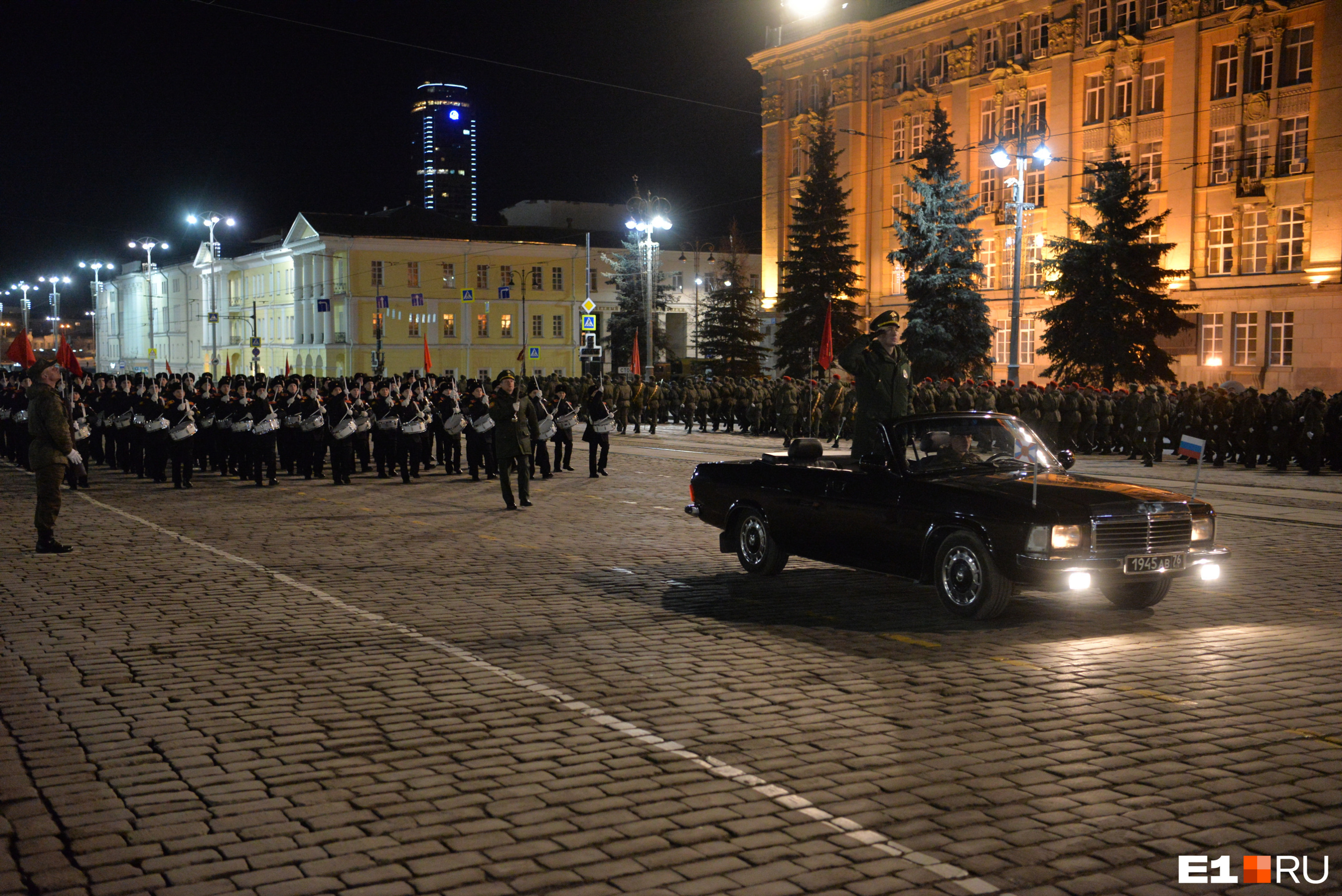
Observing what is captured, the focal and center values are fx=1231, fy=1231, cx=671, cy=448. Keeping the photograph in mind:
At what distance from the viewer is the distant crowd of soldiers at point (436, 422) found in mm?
22344

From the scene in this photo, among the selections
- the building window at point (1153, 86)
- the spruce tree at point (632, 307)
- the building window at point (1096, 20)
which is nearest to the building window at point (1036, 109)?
the building window at point (1096, 20)

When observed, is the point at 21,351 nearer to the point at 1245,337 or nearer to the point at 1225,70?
the point at 1245,337

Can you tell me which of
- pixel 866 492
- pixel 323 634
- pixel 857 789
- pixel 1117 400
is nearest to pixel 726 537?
pixel 866 492

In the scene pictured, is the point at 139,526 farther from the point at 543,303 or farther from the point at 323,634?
the point at 543,303

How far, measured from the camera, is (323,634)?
891cm

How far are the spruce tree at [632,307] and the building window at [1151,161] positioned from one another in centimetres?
3132

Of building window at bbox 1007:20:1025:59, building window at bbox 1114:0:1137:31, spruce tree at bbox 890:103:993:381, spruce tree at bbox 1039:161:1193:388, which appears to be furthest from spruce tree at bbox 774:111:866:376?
spruce tree at bbox 1039:161:1193:388

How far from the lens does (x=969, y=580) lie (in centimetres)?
925

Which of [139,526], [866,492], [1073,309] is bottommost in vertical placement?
[139,526]

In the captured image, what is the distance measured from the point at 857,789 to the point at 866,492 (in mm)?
4702

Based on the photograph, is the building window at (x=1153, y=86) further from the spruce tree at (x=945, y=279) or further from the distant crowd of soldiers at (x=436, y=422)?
the distant crowd of soldiers at (x=436, y=422)

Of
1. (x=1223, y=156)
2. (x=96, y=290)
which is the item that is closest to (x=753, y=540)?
(x=1223, y=156)

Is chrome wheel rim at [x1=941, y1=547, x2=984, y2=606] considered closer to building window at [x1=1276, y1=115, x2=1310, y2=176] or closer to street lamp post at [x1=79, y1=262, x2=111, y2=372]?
building window at [x1=1276, y1=115, x2=1310, y2=176]

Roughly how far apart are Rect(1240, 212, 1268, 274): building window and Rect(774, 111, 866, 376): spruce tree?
1691 centimetres
